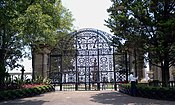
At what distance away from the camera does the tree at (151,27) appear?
1323 cm

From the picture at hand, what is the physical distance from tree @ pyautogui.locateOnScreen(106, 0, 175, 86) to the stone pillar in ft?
28.7

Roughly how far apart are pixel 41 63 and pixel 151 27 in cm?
1124

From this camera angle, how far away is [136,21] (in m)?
14.3

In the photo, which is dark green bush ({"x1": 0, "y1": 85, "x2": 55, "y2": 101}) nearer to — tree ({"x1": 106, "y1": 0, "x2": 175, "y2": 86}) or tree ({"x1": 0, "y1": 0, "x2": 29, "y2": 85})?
tree ({"x1": 0, "y1": 0, "x2": 29, "y2": 85})

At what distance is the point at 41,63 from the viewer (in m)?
21.7

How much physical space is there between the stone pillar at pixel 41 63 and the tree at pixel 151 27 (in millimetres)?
8754

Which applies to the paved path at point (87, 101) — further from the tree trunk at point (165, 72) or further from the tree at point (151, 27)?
the tree at point (151, 27)

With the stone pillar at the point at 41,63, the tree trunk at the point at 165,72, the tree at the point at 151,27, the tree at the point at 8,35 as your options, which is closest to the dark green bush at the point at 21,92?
the tree at the point at 8,35

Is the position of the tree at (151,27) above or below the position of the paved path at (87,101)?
above

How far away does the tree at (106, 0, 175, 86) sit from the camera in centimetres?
1323

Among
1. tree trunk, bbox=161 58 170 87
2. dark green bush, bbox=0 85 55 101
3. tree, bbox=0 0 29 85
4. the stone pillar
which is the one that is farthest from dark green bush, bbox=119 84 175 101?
the stone pillar

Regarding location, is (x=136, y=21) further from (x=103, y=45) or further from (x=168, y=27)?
(x=103, y=45)

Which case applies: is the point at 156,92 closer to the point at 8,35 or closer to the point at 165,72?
the point at 165,72

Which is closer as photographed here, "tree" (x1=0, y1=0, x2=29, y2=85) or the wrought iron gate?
"tree" (x1=0, y1=0, x2=29, y2=85)
